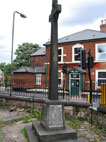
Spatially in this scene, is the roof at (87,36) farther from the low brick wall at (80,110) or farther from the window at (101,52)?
the low brick wall at (80,110)

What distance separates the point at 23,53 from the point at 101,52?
26.0 m

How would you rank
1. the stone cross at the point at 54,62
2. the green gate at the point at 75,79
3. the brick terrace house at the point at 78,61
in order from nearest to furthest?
the stone cross at the point at 54,62 → the green gate at the point at 75,79 → the brick terrace house at the point at 78,61

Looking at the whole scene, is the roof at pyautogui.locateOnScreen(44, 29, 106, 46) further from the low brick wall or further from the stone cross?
the stone cross

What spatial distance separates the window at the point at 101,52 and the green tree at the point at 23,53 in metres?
24.4

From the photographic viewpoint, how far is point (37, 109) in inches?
273

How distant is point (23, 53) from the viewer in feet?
119

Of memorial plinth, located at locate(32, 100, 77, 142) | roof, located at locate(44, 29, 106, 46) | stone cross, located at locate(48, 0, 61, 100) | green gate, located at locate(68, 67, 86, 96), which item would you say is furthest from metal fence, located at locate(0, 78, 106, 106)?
roof, located at locate(44, 29, 106, 46)

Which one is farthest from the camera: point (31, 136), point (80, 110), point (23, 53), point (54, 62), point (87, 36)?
point (23, 53)

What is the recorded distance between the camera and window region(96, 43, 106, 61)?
14343 millimetres

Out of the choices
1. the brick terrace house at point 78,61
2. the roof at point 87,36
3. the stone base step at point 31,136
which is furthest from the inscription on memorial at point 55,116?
the roof at point 87,36

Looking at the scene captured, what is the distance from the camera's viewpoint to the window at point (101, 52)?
14343 mm

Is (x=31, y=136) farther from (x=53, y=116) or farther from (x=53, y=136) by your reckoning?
(x=53, y=116)

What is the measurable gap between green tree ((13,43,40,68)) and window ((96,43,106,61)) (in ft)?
80.0

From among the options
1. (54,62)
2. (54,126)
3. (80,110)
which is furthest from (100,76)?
(54,126)
